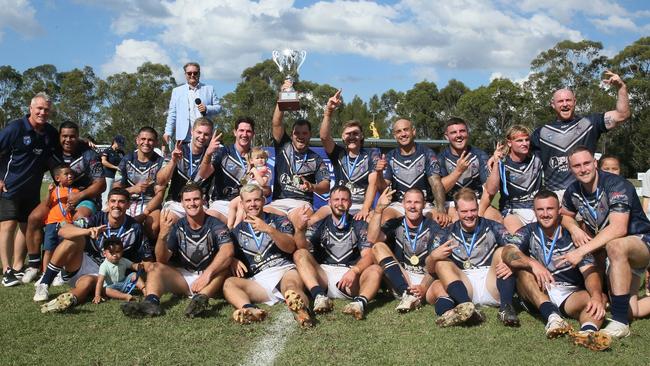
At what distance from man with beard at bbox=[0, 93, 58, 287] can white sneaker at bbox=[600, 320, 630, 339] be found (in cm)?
574

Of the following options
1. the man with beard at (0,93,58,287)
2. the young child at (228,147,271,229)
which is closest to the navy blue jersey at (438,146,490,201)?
the young child at (228,147,271,229)

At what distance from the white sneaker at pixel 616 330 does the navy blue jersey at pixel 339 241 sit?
215 cm

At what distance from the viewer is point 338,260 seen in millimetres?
5418

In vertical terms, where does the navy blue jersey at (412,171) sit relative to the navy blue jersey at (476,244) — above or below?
above

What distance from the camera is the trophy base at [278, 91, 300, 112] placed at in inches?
240

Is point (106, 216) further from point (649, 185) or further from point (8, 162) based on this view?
point (649, 185)

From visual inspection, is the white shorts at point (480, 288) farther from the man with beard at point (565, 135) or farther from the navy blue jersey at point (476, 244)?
the man with beard at point (565, 135)

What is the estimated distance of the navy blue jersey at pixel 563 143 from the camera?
19.5ft

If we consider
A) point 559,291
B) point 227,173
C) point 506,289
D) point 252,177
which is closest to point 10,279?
point 227,173

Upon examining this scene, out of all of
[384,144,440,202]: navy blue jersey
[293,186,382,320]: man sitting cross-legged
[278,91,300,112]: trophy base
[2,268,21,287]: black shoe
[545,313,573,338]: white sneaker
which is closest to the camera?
[545,313,573,338]: white sneaker

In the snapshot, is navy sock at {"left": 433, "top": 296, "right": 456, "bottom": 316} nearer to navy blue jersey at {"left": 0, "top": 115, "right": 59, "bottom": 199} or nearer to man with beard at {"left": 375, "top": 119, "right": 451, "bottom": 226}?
man with beard at {"left": 375, "top": 119, "right": 451, "bottom": 226}

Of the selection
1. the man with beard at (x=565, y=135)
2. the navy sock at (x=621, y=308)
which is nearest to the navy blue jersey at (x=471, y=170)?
the man with beard at (x=565, y=135)

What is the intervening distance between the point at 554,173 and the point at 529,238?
1.56 meters

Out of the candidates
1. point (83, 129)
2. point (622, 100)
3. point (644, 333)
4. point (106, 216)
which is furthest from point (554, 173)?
point (83, 129)
